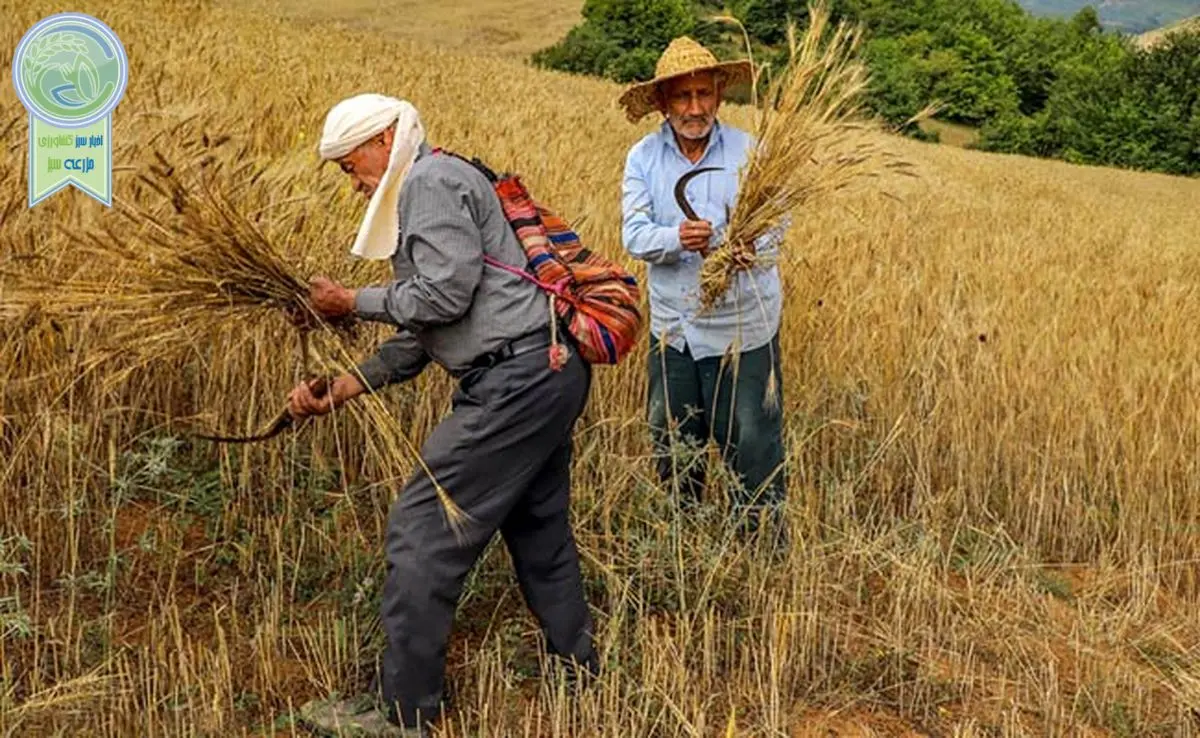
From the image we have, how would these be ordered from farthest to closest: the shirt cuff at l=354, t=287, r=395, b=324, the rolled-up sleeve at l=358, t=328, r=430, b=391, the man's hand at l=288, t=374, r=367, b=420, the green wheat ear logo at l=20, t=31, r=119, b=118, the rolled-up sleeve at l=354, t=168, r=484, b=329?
the green wheat ear logo at l=20, t=31, r=119, b=118
the rolled-up sleeve at l=358, t=328, r=430, b=391
the man's hand at l=288, t=374, r=367, b=420
the shirt cuff at l=354, t=287, r=395, b=324
the rolled-up sleeve at l=354, t=168, r=484, b=329

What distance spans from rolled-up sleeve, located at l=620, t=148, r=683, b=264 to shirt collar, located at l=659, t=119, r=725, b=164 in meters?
0.09

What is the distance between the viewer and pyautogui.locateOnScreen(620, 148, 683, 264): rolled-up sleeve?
2.93m

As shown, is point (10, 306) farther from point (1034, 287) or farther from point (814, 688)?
point (1034, 287)

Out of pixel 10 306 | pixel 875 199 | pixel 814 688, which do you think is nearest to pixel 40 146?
pixel 10 306

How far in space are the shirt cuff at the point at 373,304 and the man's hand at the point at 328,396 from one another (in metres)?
0.16

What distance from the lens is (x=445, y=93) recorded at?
9078 mm

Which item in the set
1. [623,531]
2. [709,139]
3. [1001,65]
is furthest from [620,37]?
→ [623,531]

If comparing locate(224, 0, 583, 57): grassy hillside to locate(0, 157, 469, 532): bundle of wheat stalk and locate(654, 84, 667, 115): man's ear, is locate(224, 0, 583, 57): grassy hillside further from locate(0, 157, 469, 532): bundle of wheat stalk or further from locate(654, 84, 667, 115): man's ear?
locate(0, 157, 469, 532): bundle of wheat stalk

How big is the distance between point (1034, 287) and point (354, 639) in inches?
180

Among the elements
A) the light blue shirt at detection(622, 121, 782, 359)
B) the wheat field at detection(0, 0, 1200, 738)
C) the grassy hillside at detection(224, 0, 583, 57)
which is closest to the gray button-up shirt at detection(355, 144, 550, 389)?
the wheat field at detection(0, 0, 1200, 738)

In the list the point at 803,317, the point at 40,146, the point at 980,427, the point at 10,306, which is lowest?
the point at 980,427

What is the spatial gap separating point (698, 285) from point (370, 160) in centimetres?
114

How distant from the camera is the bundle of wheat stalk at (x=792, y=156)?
9.29 ft

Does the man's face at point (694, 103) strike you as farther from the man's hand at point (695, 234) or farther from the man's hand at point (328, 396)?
the man's hand at point (328, 396)
